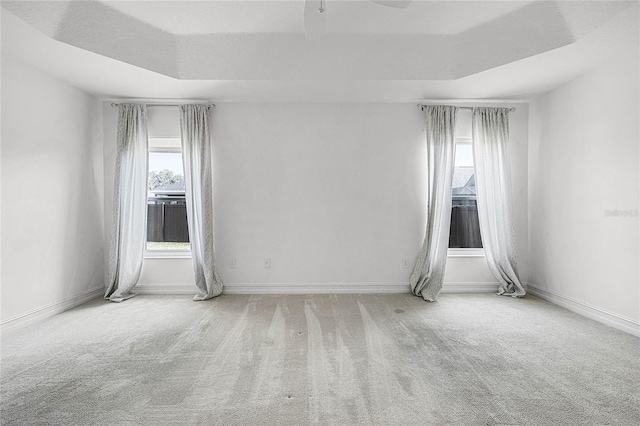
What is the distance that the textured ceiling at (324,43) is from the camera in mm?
2814

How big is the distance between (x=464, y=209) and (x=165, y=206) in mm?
4002

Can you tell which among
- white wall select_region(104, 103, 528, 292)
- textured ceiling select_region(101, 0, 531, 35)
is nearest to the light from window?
white wall select_region(104, 103, 528, 292)

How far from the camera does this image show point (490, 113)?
4.32 meters

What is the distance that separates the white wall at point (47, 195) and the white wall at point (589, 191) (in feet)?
18.1

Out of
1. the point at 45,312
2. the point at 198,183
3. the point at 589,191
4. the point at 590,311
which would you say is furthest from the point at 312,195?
the point at 590,311

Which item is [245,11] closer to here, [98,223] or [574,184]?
[98,223]

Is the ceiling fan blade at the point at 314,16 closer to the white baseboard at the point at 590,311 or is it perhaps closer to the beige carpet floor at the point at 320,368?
the beige carpet floor at the point at 320,368

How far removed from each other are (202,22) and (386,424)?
3.50 meters

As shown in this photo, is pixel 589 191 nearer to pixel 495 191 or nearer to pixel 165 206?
pixel 495 191

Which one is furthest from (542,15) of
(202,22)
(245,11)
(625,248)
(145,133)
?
(145,133)

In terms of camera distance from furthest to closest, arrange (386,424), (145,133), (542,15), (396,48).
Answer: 1. (145,133)
2. (396,48)
3. (542,15)
4. (386,424)

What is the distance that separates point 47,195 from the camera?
350 centimetres

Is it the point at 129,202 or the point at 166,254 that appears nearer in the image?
the point at 129,202

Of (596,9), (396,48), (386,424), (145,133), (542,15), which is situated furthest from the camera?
(145,133)
